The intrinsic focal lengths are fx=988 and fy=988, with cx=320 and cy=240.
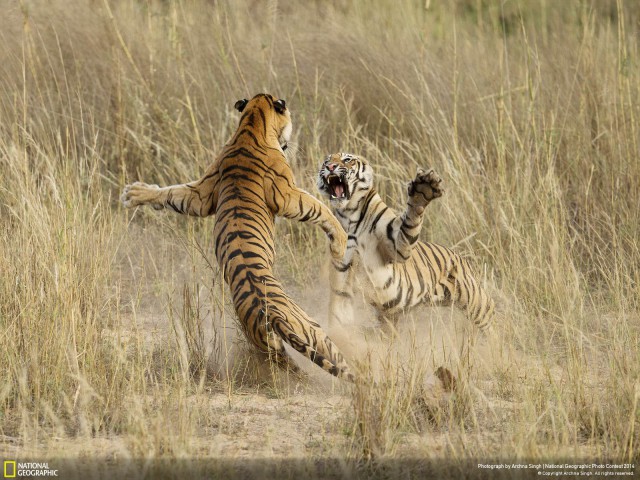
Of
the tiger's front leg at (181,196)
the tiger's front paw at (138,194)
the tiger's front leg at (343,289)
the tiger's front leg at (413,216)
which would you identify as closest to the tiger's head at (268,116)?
the tiger's front leg at (181,196)

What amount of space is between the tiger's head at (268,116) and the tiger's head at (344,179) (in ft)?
1.45

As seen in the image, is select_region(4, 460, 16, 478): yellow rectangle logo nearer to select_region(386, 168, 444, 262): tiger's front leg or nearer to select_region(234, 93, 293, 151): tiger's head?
select_region(386, 168, 444, 262): tiger's front leg

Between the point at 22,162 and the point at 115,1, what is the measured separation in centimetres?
370

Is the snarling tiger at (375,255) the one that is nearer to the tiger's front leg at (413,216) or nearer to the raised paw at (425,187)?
the tiger's front leg at (413,216)

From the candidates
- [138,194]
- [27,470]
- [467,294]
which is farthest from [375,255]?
[27,470]

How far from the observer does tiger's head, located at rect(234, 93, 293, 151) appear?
5090 mm

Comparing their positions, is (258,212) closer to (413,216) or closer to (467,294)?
(413,216)

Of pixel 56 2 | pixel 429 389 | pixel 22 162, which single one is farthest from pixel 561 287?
pixel 56 2

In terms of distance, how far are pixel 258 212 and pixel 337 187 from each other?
0.44 m

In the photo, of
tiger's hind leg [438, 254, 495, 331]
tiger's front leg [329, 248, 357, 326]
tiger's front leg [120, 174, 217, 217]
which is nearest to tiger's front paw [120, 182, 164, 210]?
tiger's front leg [120, 174, 217, 217]

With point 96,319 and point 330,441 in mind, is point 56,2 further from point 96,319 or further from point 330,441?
point 330,441

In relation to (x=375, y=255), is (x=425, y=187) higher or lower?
higher

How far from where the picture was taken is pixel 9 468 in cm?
327

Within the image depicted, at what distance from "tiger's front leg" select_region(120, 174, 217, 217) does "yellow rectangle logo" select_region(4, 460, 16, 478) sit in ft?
6.03
